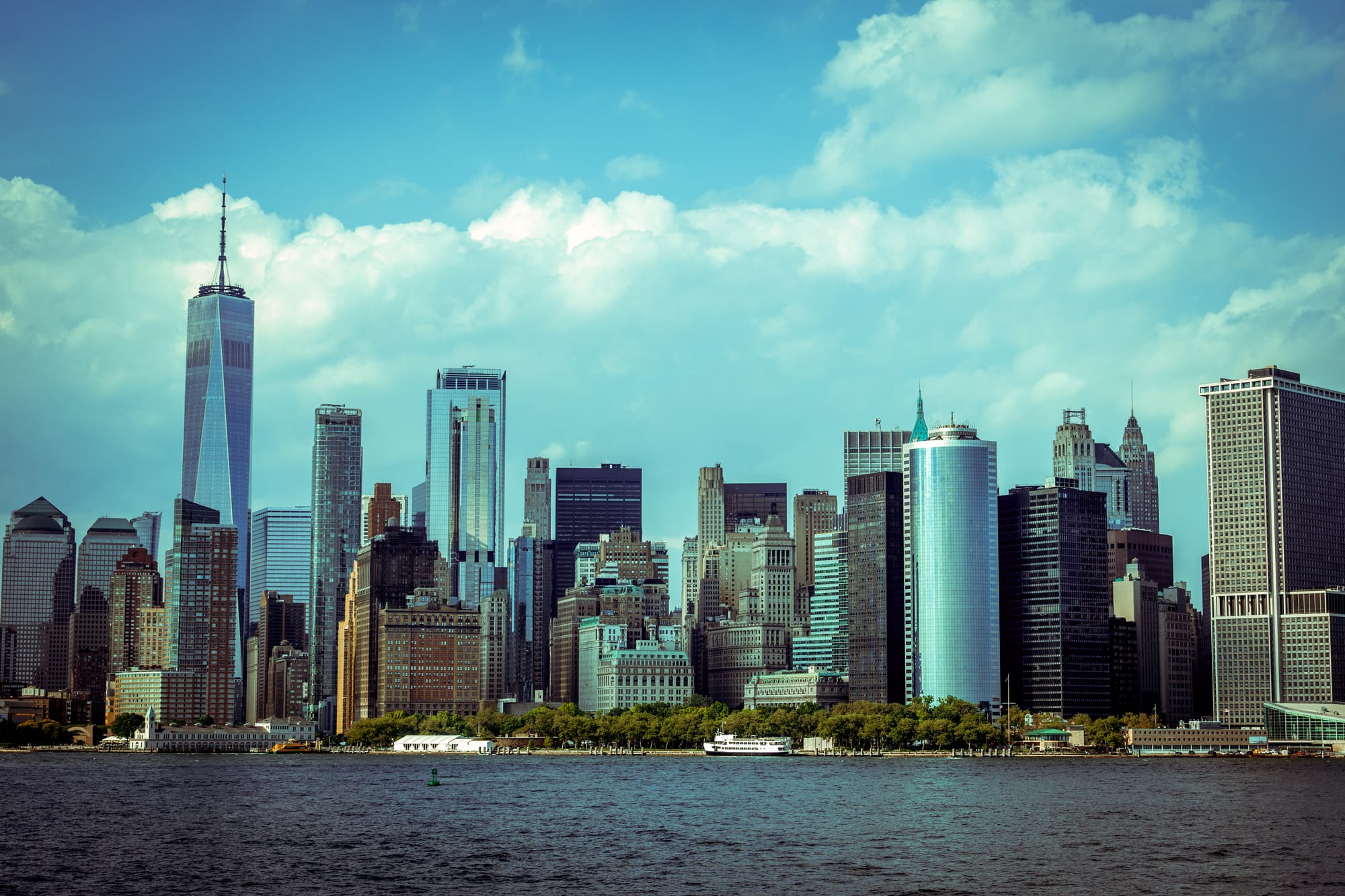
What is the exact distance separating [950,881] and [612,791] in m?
93.4

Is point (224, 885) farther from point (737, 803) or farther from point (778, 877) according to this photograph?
point (737, 803)

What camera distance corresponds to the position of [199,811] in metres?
161

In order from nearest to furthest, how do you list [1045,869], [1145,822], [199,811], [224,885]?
[224,885] → [1045,869] → [1145,822] → [199,811]

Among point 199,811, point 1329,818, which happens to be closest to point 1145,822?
point 1329,818

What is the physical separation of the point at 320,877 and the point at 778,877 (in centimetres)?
2656

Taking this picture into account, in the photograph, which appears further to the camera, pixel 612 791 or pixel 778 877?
pixel 612 791

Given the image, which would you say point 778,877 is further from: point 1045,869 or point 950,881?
point 1045,869

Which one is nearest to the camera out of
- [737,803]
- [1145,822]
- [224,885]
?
[224,885]

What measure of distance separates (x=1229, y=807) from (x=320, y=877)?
92.4 m

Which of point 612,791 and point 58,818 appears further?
point 612,791

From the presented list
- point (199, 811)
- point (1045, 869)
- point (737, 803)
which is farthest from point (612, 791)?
point (1045, 869)

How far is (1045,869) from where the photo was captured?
112312 mm

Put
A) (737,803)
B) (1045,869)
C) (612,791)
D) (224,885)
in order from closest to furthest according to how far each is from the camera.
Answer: (224,885)
(1045,869)
(737,803)
(612,791)

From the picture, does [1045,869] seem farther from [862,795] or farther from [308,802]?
[308,802]
